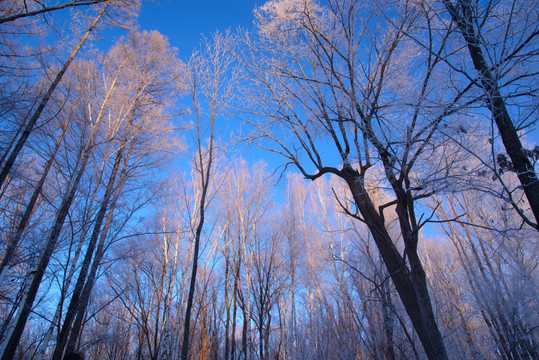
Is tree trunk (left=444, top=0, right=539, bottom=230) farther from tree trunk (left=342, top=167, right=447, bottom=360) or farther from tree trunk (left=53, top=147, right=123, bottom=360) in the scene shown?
tree trunk (left=53, top=147, right=123, bottom=360)

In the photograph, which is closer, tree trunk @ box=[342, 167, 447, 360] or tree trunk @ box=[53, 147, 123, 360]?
tree trunk @ box=[342, 167, 447, 360]

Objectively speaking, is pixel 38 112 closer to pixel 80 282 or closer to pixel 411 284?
pixel 80 282

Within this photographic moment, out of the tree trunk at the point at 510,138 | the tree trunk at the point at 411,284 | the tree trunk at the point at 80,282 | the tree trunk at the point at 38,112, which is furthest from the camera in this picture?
the tree trunk at the point at 80,282

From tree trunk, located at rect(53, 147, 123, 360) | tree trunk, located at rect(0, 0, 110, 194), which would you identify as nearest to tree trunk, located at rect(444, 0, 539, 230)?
tree trunk, located at rect(0, 0, 110, 194)

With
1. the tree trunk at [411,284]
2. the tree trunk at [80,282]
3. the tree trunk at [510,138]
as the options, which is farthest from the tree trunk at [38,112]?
the tree trunk at [510,138]

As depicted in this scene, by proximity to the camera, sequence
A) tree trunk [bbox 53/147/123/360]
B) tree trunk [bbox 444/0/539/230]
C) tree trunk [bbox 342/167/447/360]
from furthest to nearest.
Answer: tree trunk [bbox 53/147/123/360]
tree trunk [bbox 342/167/447/360]
tree trunk [bbox 444/0/539/230]

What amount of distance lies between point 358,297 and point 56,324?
7768 millimetres

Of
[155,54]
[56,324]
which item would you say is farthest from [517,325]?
[155,54]

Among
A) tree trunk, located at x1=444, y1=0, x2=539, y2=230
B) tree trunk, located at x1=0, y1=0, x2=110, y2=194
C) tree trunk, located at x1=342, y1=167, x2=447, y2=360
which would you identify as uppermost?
tree trunk, located at x1=0, y1=0, x2=110, y2=194

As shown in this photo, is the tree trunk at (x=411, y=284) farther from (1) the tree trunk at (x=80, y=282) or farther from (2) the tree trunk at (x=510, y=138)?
(1) the tree trunk at (x=80, y=282)

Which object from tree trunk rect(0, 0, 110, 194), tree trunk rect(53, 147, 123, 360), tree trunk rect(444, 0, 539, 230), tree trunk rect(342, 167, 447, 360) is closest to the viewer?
tree trunk rect(444, 0, 539, 230)

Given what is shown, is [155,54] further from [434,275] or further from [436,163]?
[434,275]

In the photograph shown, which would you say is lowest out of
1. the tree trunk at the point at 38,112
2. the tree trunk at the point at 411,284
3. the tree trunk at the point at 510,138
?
the tree trunk at the point at 411,284

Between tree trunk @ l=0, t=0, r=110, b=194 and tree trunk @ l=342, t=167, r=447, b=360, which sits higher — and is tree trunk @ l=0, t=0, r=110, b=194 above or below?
above
